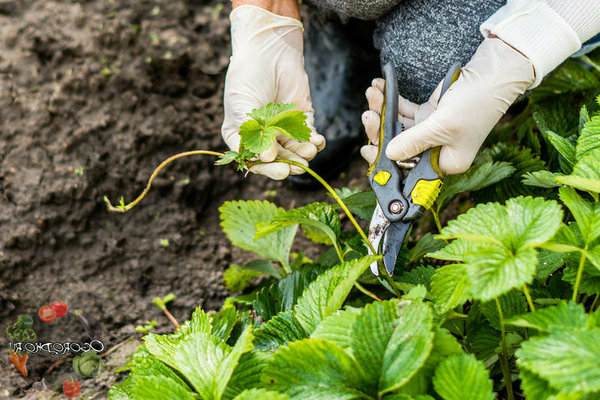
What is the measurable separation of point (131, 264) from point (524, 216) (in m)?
1.20

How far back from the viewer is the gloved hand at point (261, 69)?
1.32 m

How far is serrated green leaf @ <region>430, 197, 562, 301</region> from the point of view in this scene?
0.62m

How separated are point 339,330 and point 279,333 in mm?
224

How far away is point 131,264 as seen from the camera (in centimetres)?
153

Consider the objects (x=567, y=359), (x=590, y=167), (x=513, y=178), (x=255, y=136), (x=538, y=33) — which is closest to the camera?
(x=567, y=359)

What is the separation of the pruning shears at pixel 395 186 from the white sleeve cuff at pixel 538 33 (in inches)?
5.3

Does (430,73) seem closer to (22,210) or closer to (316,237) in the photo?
(316,237)

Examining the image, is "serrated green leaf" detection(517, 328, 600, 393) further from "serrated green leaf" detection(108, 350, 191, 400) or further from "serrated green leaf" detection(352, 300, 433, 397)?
"serrated green leaf" detection(108, 350, 191, 400)

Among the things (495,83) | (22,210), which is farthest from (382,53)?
(22,210)

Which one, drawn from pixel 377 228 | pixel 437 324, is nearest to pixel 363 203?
pixel 377 228

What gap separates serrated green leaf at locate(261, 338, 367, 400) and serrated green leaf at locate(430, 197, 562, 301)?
200mm

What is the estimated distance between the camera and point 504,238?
685mm

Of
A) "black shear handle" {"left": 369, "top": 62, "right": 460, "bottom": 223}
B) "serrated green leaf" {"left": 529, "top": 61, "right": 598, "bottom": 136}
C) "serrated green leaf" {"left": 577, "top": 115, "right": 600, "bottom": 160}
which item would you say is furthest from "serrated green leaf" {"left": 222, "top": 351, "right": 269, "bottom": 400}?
"serrated green leaf" {"left": 529, "top": 61, "right": 598, "bottom": 136}

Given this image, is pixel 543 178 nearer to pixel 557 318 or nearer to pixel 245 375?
pixel 557 318
